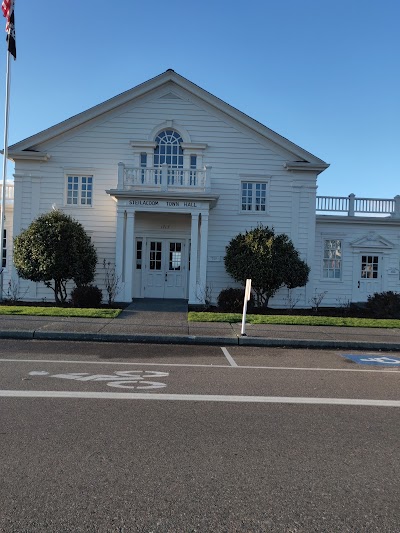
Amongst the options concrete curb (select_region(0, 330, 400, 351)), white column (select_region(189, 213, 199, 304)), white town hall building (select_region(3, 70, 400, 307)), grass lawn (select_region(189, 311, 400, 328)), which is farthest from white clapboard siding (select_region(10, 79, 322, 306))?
concrete curb (select_region(0, 330, 400, 351))

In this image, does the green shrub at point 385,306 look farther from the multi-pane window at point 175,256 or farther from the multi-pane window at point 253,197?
the multi-pane window at point 175,256

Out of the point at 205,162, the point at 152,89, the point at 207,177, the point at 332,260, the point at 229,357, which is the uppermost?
the point at 152,89

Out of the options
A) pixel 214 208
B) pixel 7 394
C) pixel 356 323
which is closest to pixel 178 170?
pixel 214 208

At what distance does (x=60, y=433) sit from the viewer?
4.46 m

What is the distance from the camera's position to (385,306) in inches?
640

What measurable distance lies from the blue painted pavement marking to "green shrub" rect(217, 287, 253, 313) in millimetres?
6770

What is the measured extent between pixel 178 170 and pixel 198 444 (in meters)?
14.4

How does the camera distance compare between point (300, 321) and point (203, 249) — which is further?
point (203, 249)

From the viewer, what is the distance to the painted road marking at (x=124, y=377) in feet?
21.2

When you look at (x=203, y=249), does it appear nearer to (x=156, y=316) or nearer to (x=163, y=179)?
(x=163, y=179)

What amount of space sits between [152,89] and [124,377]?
14737 mm

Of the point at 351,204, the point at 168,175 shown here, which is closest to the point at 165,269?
the point at 168,175

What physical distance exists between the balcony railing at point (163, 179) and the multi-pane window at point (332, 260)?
21.8 feet

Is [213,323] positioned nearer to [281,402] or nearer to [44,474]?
[281,402]
